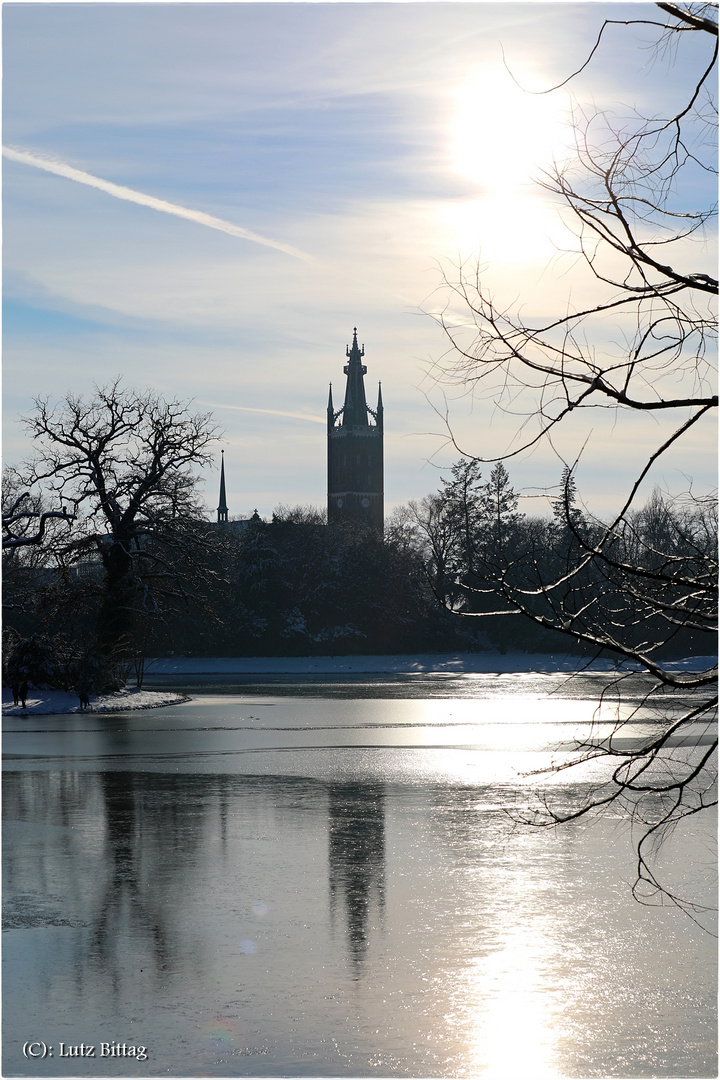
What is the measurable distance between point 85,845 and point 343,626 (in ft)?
204

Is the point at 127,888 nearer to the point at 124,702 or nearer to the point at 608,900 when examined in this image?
the point at 608,900

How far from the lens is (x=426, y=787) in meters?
17.7

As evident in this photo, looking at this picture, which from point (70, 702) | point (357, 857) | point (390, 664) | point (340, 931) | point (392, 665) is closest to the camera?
point (340, 931)

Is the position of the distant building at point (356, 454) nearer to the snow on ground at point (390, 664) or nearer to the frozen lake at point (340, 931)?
the snow on ground at point (390, 664)

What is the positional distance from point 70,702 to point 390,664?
33401 mm

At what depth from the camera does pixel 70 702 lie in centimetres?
3656

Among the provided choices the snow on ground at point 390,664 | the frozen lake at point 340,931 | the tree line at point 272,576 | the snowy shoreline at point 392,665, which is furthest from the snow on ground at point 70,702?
the snow on ground at point 390,664

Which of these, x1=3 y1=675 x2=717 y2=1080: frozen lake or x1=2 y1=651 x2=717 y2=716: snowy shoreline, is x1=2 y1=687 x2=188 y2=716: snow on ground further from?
x1=2 y1=651 x2=717 y2=716: snowy shoreline

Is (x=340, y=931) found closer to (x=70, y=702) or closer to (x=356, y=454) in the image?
(x=70, y=702)

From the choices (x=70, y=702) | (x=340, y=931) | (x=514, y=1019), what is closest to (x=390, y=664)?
(x=70, y=702)

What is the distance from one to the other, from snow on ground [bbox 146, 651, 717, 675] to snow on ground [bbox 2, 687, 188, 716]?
21.4 meters

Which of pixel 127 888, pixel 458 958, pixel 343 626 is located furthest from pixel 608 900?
pixel 343 626

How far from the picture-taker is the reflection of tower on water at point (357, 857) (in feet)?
33.2

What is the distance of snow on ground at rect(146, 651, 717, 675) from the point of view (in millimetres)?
61906
